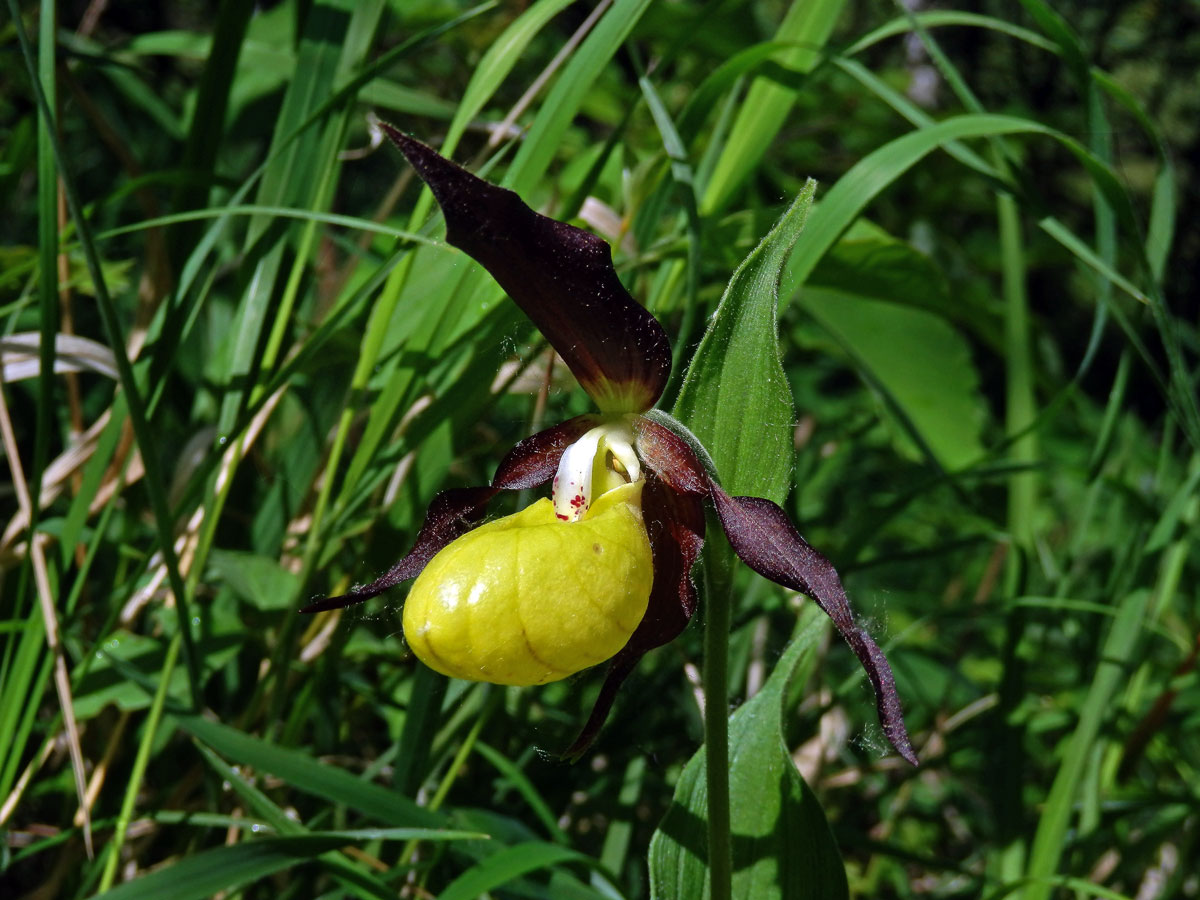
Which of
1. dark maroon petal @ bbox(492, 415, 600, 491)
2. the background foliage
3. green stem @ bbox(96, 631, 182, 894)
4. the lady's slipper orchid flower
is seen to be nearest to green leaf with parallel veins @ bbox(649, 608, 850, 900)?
the background foliage

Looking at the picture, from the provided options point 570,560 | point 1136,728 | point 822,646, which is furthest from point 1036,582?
point 570,560

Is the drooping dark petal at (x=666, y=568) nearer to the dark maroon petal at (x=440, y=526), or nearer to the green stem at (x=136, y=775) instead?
the dark maroon petal at (x=440, y=526)

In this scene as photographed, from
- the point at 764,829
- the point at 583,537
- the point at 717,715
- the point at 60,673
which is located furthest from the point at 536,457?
the point at 60,673

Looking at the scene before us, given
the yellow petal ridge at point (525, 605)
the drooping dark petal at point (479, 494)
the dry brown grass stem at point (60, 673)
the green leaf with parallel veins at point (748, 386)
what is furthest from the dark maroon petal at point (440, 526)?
the dry brown grass stem at point (60, 673)

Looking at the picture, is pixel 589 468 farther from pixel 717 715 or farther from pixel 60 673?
pixel 60 673

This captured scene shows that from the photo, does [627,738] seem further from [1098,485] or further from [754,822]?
[1098,485]

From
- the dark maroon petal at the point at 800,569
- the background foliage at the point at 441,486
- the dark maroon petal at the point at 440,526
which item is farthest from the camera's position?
the background foliage at the point at 441,486
